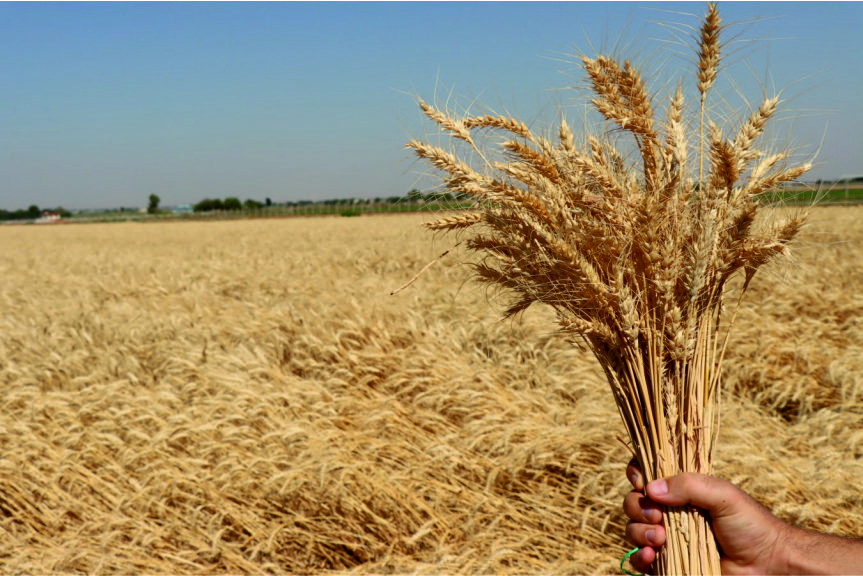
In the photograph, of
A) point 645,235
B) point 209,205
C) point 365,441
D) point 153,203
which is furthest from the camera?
point 153,203

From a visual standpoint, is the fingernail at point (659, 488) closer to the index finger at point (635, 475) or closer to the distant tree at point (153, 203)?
the index finger at point (635, 475)

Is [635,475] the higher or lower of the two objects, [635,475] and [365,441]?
the higher

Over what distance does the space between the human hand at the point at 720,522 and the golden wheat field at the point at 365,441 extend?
0.59 meters

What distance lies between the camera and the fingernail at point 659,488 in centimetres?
147

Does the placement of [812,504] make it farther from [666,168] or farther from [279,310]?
[279,310]

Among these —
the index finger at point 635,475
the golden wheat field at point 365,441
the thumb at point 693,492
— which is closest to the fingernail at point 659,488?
the thumb at point 693,492

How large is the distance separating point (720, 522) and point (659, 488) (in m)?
0.21

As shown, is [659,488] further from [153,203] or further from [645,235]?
[153,203]

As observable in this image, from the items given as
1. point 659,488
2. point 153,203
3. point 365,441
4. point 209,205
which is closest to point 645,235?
point 659,488

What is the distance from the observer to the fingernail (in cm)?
147

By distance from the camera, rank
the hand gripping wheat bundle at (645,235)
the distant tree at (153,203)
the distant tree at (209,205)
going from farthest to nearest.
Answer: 1. the distant tree at (153,203)
2. the distant tree at (209,205)
3. the hand gripping wheat bundle at (645,235)

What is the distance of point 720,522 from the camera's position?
1549 millimetres

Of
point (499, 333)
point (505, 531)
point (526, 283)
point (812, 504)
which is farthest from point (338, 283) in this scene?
point (526, 283)

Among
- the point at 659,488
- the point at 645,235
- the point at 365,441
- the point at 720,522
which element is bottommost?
the point at 365,441
